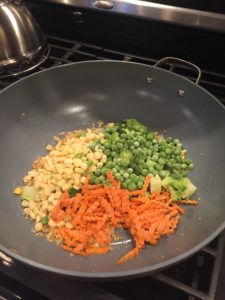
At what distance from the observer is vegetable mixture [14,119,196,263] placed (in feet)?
2.69

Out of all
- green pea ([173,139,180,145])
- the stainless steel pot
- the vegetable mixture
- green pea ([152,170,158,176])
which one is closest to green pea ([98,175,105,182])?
the vegetable mixture

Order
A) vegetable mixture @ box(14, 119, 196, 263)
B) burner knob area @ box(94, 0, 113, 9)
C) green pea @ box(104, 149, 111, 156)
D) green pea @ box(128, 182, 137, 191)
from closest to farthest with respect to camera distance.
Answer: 1. vegetable mixture @ box(14, 119, 196, 263)
2. green pea @ box(128, 182, 137, 191)
3. green pea @ box(104, 149, 111, 156)
4. burner knob area @ box(94, 0, 113, 9)

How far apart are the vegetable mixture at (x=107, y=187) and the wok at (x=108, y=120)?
1.1 inches

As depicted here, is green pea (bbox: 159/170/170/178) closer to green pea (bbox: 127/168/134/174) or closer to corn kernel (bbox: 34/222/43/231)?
green pea (bbox: 127/168/134/174)

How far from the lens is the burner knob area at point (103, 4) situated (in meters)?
1.20

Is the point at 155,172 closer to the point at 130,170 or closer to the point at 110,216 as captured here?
the point at 130,170

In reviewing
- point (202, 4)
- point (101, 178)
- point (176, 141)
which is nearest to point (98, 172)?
point (101, 178)

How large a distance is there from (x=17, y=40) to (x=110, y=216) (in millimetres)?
707

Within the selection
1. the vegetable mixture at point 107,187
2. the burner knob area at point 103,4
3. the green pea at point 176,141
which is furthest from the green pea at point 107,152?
the burner knob area at point 103,4

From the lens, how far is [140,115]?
1153mm

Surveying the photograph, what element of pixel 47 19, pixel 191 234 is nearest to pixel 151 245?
pixel 191 234

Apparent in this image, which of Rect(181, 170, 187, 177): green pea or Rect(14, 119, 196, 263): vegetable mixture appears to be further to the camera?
Rect(181, 170, 187, 177): green pea

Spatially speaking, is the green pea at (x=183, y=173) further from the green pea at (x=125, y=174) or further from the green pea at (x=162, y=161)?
the green pea at (x=125, y=174)

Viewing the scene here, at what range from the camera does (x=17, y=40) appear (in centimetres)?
114
